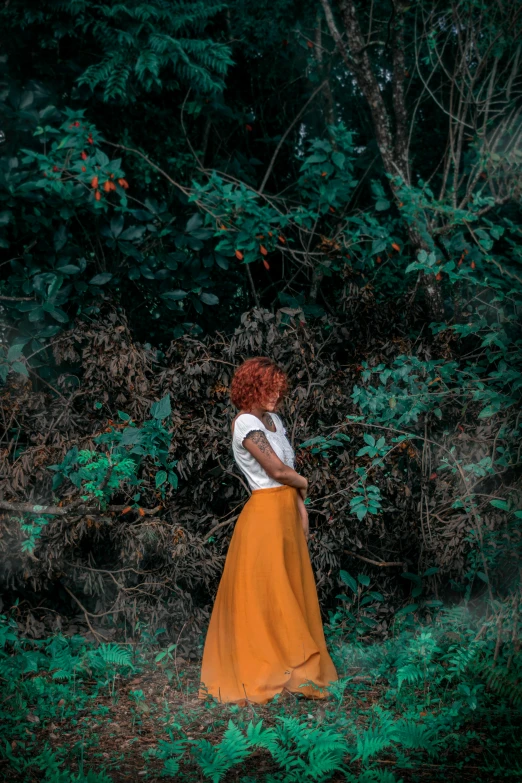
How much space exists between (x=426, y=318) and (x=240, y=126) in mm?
2725

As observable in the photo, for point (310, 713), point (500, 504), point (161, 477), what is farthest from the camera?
point (161, 477)

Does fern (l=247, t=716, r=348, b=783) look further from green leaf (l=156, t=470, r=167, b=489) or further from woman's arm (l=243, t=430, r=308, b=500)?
green leaf (l=156, t=470, r=167, b=489)

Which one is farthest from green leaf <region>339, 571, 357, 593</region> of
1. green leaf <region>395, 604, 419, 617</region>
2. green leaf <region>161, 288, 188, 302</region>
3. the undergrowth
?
green leaf <region>161, 288, 188, 302</region>

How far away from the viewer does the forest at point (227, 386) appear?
14.2 ft

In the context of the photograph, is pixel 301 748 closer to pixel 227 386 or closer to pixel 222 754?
pixel 222 754

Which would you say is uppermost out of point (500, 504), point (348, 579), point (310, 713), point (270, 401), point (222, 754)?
point (270, 401)

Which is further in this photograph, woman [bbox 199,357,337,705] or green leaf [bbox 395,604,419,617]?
green leaf [bbox 395,604,419,617]

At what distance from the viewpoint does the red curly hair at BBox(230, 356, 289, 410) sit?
443 centimetres

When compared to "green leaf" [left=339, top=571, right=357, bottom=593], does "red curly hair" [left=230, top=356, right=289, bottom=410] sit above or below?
above

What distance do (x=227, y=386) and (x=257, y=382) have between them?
3.74 feet

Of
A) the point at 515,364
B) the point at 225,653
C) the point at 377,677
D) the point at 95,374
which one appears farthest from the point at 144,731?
the point at 515,364

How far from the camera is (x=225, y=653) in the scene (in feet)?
14.9

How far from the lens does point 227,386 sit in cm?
556

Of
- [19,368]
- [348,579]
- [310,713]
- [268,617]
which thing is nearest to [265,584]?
[268,617]
